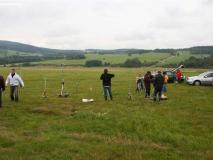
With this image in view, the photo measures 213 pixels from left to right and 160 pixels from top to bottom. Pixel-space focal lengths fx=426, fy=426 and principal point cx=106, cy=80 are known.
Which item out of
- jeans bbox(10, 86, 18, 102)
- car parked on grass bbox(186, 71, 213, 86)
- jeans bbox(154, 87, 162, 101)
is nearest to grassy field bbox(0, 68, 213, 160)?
jeans bbox(10, 86, 18, 102)

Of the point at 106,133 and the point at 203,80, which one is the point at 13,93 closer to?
the point at 106,133

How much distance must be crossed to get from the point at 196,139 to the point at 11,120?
7494 millimetres

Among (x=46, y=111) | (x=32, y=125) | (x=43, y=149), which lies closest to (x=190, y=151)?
(x=43, y=149)

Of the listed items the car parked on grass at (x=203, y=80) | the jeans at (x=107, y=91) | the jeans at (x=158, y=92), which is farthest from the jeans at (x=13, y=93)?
the car parked on grass at (x=203, y=80)

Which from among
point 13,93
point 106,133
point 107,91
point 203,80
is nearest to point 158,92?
→ point 107,91

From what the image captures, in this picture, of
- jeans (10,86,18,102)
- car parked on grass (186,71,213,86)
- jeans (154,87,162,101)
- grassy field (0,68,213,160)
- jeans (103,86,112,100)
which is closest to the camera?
grassy field (0,68,213,160)

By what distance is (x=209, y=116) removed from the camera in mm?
18766

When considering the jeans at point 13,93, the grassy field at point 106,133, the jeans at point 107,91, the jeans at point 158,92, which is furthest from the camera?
the jeans at point 107,91

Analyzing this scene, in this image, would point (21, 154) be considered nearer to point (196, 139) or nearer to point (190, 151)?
point (190, 151)

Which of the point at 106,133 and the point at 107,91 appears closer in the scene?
the point at 106,133

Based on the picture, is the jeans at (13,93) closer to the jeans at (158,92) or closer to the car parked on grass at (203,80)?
the jeans at (158,92)

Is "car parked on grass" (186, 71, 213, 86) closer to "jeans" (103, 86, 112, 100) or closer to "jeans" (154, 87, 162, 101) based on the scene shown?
"jeans" (154, 87, 162, 101)

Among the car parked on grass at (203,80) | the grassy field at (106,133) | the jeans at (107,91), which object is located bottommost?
the car parked on grass at (203,80)

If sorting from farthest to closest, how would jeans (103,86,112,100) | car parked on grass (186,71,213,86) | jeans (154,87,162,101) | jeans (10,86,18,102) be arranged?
car parked on grass (186,71,213,86)
jeans (103,86,112,100)
jeans (154,87,162,101)
jeans (10,86,18,102)
